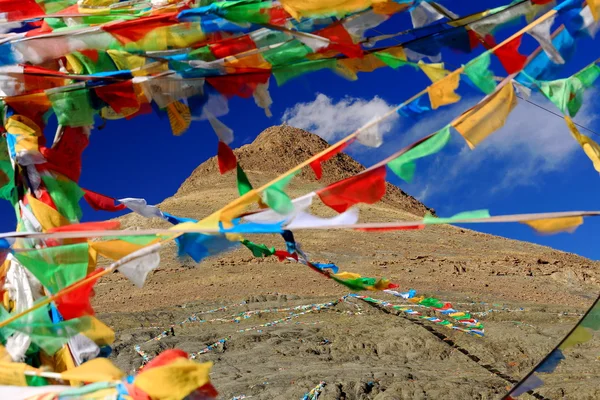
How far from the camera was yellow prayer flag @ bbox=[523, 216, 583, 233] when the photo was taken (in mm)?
2174

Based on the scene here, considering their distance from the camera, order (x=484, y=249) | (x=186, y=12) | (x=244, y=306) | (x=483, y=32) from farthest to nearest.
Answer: (x=484, y=249)
(x=244, y=306)
(x=483, y=32)
(x=186, y=12)

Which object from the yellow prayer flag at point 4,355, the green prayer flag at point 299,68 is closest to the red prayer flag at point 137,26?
the green prayer flag at point 299,68

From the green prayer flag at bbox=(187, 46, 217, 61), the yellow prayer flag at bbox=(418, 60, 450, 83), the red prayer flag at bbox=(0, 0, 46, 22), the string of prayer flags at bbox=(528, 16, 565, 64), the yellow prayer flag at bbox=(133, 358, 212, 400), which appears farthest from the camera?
the red prayer flag at bbox=(0, 0, 46, 22)

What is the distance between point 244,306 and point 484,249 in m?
13.8

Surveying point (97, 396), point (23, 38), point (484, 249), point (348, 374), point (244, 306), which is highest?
point (23, 38)

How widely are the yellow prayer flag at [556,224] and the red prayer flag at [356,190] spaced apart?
22.5 inches

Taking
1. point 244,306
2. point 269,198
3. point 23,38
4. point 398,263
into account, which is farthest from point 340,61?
point 398,263

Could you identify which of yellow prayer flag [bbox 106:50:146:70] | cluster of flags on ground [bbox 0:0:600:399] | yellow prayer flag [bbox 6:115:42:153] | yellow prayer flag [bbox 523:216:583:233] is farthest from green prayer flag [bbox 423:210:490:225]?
yellow prayer flag [bbox 6:115:42:153]

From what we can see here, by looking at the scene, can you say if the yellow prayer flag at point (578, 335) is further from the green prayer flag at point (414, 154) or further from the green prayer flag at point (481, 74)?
the green prayer flag at point (481, 74)

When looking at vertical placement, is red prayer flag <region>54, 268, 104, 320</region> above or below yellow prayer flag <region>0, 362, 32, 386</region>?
above

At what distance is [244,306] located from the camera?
1147 cm

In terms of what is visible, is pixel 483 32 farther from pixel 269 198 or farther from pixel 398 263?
pixel 398 263

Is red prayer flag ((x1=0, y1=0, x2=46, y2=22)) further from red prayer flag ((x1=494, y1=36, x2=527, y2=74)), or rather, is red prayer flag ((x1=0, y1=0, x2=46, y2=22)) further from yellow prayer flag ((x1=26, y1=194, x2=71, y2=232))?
red prayer flag ((x1=494, y1=36, x2=527, y2=74))

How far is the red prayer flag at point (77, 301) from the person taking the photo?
2502 mm
